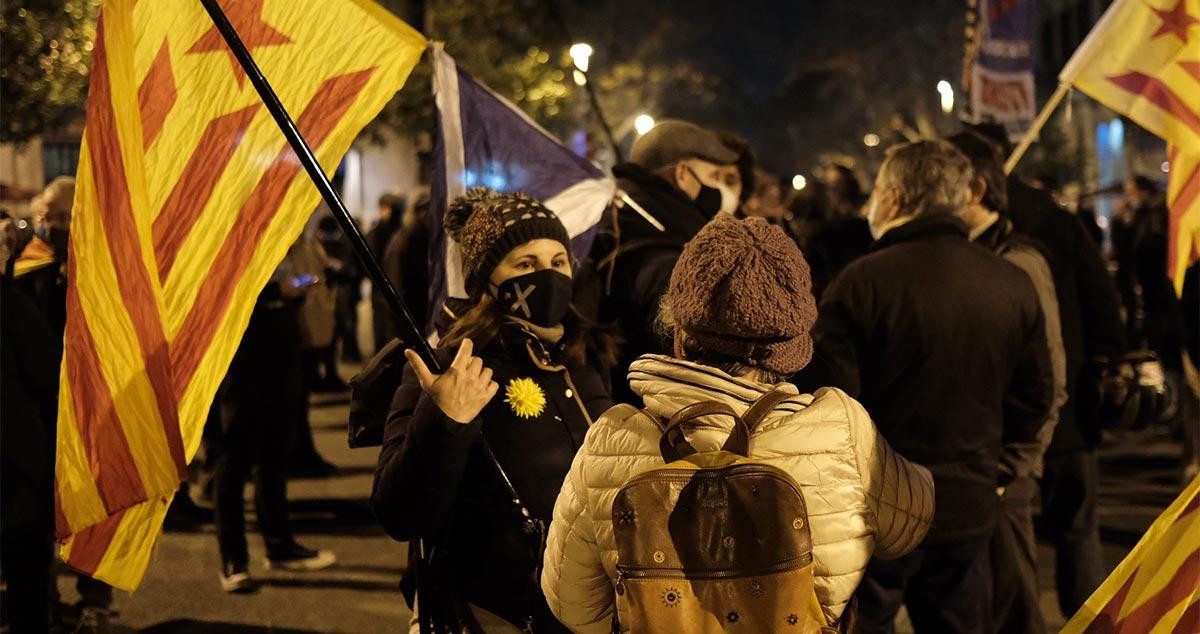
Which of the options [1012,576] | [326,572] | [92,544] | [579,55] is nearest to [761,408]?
[92,544]

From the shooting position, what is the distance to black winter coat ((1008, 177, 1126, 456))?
6076 mm

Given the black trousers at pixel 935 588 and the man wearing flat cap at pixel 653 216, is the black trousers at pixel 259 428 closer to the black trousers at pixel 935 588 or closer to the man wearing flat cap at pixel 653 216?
the man wearing flat cap at pixel 653 216

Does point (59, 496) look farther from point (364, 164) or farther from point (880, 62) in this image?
point (880, 62)

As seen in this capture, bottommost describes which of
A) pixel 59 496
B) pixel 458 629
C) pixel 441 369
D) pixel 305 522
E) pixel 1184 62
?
pixel 305 522

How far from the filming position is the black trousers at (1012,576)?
519cm

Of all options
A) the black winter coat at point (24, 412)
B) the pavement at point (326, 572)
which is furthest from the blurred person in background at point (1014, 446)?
the black winter coat at point (24, 412)

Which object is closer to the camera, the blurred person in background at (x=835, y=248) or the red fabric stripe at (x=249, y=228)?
the red fabric stripe at (x=249, y=228)

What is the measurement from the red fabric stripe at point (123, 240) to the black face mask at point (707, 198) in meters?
2.53

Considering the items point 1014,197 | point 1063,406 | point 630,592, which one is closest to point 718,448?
point 630,592

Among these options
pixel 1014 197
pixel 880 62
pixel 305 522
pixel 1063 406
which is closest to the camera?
pixel 1063 406

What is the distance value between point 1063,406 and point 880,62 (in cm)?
5380

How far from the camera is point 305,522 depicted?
9.12 metres

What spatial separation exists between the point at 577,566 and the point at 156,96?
71.8 inches

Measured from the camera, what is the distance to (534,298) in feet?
12.3
